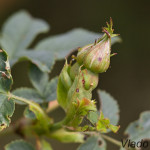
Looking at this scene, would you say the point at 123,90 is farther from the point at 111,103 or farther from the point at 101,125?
the point at 101,125

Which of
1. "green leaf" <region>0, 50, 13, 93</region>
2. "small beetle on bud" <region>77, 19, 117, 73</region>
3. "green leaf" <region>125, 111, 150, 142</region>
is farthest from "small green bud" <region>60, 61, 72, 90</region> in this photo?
"green leaf" <region>125, 111, 150, 142</region>

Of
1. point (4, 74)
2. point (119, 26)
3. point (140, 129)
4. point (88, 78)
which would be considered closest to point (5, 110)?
point (4, 74)

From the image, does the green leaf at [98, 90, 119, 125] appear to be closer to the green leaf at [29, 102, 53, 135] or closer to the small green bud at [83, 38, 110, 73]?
the green leaf at [29, 102, 53, 135]

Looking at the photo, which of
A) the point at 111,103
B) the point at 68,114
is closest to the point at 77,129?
the point at 68,114

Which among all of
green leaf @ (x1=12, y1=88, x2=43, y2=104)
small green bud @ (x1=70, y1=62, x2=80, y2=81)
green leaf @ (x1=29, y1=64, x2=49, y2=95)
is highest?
small green bud @ (x1=70, y1=62, x2=80, y2=81)

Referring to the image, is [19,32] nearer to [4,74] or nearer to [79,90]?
[4,74]

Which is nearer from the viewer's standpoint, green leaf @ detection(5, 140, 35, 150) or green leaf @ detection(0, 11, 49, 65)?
green leaf @ detection(5, 140, 35, 150)

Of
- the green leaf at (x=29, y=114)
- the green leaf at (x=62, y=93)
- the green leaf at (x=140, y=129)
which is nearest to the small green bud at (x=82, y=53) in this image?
the green leaf at (x=62, y=93)
